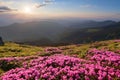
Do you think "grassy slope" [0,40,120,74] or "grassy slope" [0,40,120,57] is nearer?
"grassy slope" [0,40,120,74]

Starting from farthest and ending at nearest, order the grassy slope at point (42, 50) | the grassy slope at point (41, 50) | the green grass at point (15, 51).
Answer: the green grass at point (15, 51) < the grassy slope at point (41, 50) < the grassy slope at point (42, 50)

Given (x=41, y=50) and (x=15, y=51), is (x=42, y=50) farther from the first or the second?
(x=15, y=51)

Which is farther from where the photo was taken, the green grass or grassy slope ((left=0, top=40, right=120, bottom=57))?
the green grass

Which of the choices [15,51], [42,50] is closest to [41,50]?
[42,50]

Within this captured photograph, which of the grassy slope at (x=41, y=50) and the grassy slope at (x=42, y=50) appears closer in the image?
the grassy slope at (x=42, y=50)

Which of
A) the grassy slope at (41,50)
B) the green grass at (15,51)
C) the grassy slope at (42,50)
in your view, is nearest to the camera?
the grassy slope at (42,50)

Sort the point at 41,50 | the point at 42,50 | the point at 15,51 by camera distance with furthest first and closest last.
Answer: the point at 41,50 < the point at 42,50 < the point at 15,51

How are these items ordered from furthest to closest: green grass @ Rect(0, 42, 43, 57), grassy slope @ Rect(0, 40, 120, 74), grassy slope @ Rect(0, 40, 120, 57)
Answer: green grass @ Rect(0, 42, 43, 57) < grassy slope @ Rect(0, 40, 120, 57) < grassy slope @ Rect(0, 40, 120, 74)

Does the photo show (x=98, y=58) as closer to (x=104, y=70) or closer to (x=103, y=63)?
(x=103, y=63)

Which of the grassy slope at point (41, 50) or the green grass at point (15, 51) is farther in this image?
the green grass at point (15, 51)

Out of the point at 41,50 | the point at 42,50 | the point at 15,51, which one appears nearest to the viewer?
the point at 15,51

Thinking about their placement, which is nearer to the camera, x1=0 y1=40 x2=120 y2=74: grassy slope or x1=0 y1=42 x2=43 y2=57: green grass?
x1=0 y1=40 x2=120 y2=74: grassy slope

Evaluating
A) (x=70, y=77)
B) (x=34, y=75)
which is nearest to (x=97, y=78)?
(x=70, y=77)

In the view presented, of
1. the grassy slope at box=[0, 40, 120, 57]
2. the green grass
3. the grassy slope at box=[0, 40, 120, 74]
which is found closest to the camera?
the grassy slope at box=[0, 40, 120, 74]
